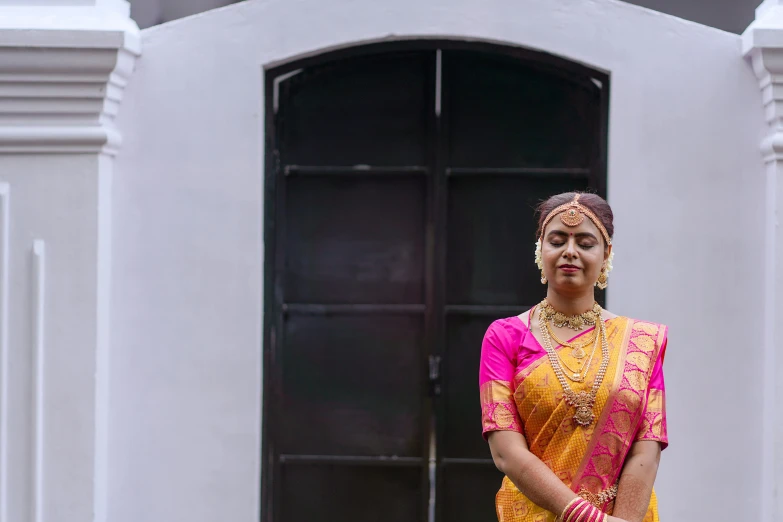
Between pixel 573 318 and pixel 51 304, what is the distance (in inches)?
76.0

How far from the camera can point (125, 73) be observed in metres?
3.74

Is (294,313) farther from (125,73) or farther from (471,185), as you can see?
(125,73)

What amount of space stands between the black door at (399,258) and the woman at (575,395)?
1.11 m

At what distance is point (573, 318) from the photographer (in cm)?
285

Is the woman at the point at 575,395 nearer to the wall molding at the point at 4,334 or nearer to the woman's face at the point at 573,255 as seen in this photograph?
the woman's face at the point at 573,255

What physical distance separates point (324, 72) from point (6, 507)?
2.02 metres

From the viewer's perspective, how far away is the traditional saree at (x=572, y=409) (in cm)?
274

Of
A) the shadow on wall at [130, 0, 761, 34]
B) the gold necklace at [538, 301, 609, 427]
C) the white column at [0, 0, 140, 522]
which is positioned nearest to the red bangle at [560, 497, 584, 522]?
the gold necklace at [538, 301, 609, 427]

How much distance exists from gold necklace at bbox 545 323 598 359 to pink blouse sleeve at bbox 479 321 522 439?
12 centimetres

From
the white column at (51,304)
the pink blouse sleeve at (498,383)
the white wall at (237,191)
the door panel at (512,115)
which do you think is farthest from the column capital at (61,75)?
the pink blouse sleeve at (498,383)

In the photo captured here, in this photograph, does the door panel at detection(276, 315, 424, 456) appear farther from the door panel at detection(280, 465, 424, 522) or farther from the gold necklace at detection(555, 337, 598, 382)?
the gold necklace at detection(555, 337, 598, 382)

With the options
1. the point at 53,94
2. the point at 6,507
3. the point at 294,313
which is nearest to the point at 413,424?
the point at 294,313

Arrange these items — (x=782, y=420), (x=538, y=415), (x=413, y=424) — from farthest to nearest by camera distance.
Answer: (x=413, y=424)
(x=782, y=420)
(x=538, y=415)

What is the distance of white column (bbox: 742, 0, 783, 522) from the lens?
142 inches
